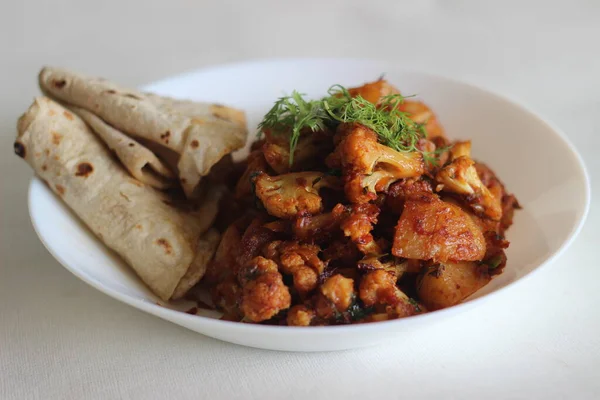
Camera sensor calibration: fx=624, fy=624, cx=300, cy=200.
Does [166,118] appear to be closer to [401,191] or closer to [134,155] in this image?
[134,155]

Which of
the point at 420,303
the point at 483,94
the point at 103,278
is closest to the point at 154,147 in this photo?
the point at 103,278

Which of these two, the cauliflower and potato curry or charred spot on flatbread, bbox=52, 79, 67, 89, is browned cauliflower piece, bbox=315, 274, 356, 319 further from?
charred spot on flatbread, bbox=52, 79, 67, 89

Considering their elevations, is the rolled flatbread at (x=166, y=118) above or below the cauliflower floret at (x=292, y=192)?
below

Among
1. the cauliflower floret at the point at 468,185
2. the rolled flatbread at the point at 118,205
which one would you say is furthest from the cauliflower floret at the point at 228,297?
the cauliflower floret at the point at 468,185

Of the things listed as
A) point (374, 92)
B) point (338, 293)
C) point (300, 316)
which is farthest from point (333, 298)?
point (374, 92)

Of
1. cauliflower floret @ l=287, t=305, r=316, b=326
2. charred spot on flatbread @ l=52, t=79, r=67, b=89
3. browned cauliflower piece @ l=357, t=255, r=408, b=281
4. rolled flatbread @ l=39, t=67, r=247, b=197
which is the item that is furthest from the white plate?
charred spot on flatbread @ l=52, t=79, r=67, b=89

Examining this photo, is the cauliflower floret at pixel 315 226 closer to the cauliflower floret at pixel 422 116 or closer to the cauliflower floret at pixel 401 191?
the cauliflower floret at pixel 401 191

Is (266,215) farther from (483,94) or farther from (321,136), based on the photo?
(483,94)
